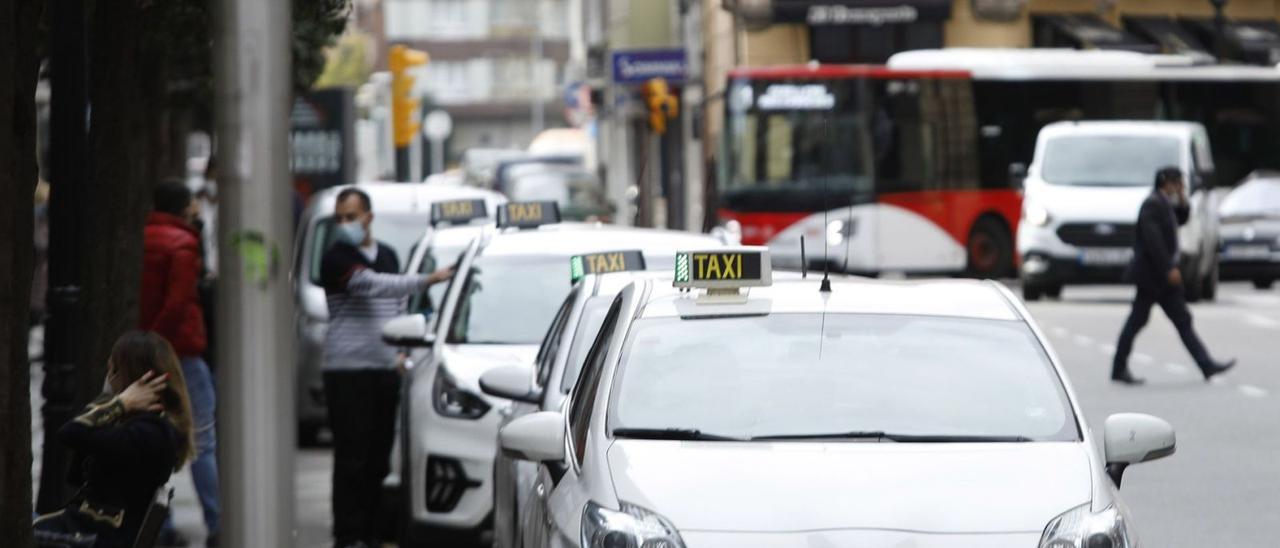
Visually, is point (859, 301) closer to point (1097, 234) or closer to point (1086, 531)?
point (1086, 531)

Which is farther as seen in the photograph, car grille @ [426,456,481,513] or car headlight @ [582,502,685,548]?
car grille @ [426,456,481,513]

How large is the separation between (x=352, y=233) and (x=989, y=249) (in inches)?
876

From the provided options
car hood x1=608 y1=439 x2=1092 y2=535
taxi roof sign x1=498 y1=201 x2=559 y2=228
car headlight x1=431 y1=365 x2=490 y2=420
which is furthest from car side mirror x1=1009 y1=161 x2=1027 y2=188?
car hood x1=608 y1=439 x2=1092 y2=535

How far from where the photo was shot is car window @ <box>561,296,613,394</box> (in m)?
9.02

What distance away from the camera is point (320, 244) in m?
18.0

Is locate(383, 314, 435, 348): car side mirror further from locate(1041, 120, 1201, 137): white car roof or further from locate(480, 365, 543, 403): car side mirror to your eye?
locate(1041, 120, 1201, 137): white car roof

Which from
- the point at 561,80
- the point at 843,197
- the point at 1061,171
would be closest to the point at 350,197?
the point at 1061,171

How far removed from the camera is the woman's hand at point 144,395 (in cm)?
845

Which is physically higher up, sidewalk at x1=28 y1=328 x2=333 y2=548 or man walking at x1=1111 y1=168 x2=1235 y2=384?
man walking at x1=1111 y1=168 x2=1235 y2=384

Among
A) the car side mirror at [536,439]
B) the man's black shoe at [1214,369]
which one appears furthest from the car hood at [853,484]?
the man's black shoe at [1214,369]

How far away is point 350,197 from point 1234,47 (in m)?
36.5

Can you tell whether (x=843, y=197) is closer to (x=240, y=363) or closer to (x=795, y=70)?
(x=795, y=70)

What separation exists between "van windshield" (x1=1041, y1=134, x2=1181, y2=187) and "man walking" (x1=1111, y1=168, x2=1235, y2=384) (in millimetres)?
10294

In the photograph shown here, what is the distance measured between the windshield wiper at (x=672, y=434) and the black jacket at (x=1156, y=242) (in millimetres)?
12560
